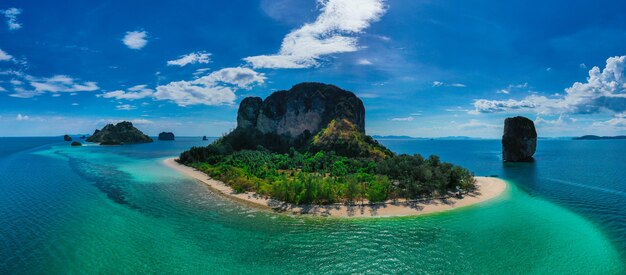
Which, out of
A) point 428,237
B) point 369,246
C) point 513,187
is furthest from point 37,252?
point 513,187

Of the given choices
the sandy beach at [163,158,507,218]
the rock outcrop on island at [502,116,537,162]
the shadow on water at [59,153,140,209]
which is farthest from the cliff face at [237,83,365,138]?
the sandy beach at [163,158,507,218]

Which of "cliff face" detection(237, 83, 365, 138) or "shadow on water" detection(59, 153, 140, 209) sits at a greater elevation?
"cliff face" detection(237, 83, 365, 138)

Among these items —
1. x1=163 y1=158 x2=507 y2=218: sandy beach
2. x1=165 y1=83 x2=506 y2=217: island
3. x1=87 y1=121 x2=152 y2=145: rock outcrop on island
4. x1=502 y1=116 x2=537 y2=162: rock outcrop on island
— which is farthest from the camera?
x1=87 y1=121 x2=152 y2=145: rock outcrop on island

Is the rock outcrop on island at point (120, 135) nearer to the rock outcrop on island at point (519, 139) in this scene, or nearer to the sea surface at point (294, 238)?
the sea surface at point (294, 238)

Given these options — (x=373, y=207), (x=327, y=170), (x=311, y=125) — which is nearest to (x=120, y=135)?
(x=311, y=125)

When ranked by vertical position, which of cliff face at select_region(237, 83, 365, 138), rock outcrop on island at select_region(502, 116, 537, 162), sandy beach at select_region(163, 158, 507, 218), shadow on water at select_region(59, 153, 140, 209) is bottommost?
shadow on water at select_region(59, 153, 140, 209)

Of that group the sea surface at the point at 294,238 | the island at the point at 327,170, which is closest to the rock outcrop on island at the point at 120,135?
the island at the point at 327,170

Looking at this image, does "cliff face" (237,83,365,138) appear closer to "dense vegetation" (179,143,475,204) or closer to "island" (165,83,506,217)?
"island" (165,83,506,217)
